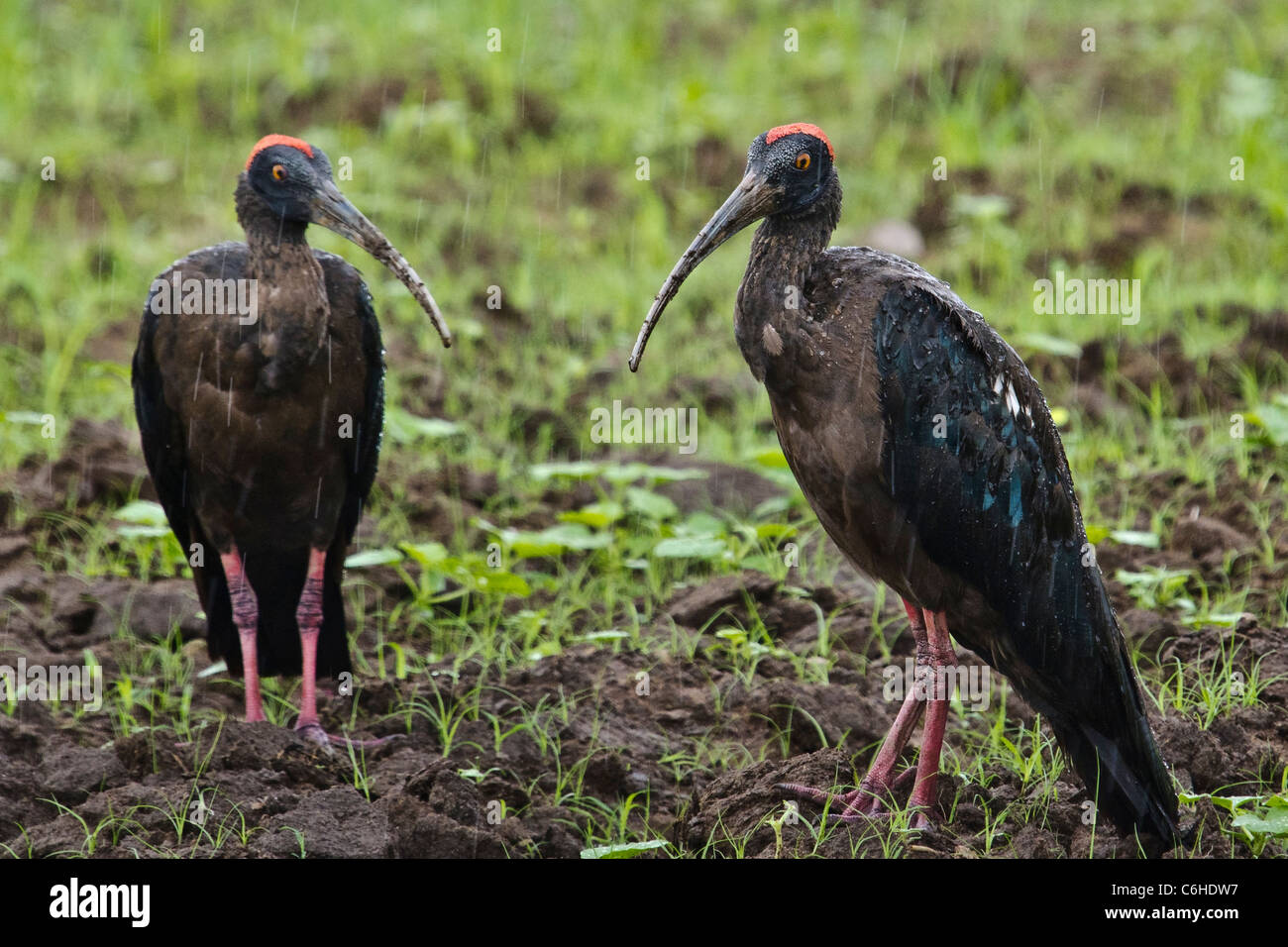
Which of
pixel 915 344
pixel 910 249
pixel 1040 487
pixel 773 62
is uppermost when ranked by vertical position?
pixel 773 62

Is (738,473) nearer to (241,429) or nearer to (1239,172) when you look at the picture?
(241,429)

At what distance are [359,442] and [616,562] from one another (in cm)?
148

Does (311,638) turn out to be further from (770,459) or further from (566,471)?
(770,459)

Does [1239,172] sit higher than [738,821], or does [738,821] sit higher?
[1239,172]

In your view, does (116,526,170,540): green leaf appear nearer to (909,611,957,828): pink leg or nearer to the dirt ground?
the dirt ground

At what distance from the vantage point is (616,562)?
23.2 ft

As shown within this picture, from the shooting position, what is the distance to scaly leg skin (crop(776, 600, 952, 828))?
4852mm

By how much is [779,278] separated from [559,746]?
5.85 feet

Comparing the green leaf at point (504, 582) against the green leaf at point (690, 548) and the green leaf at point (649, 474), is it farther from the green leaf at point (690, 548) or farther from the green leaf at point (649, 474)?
the green leaf at point (649, 474)

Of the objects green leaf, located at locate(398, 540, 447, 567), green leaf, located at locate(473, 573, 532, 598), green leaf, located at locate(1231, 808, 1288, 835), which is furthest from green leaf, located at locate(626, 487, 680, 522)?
green leaf, located at locate(1231, 808, 1288, 835)

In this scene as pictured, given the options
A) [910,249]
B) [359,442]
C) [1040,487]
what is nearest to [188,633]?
[359,442]

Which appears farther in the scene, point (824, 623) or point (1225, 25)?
point (1225, 25)

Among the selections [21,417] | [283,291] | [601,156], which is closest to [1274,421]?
[283,291]

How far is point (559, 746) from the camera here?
558 centimetres
